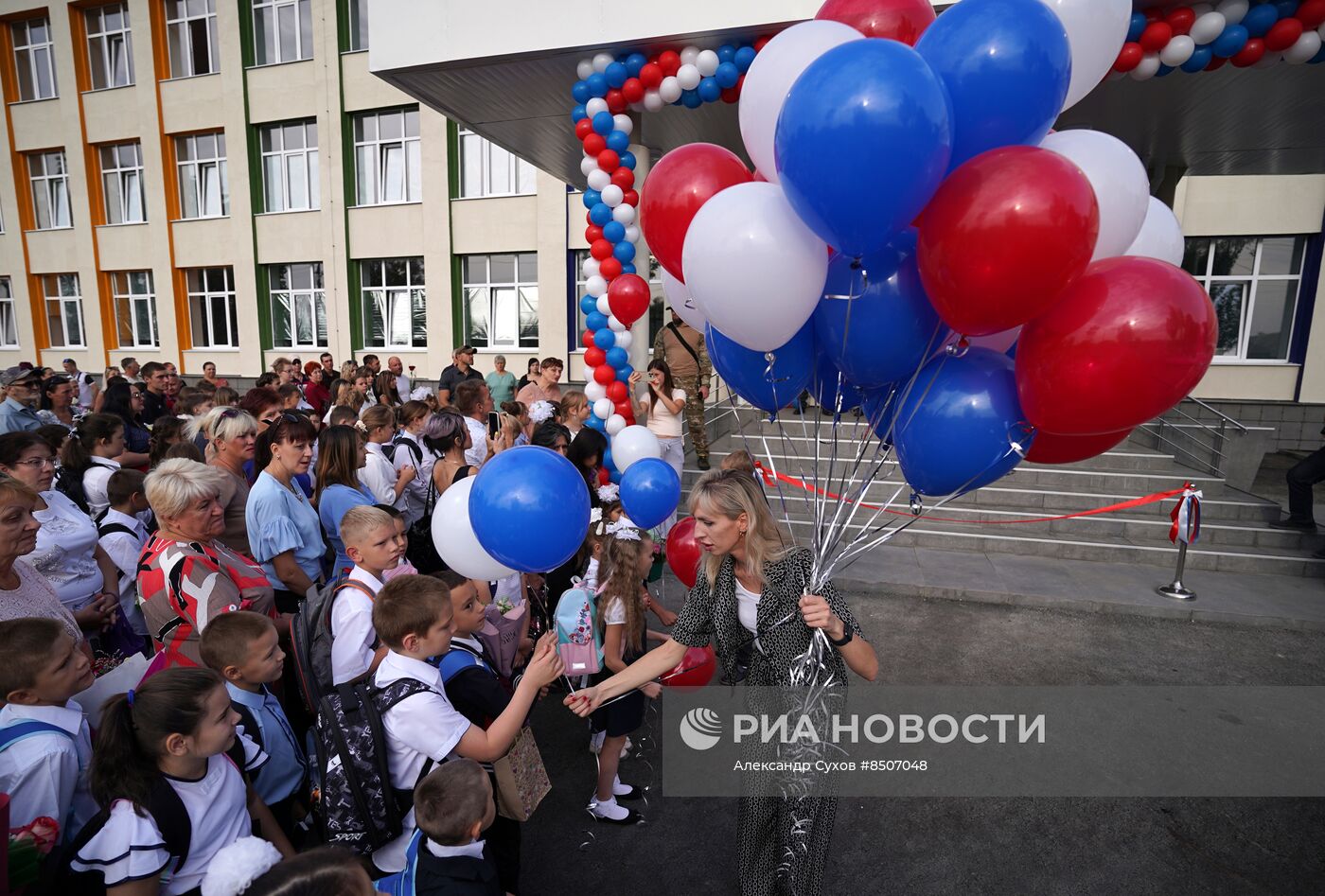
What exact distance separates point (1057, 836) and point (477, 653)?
9.35 feet

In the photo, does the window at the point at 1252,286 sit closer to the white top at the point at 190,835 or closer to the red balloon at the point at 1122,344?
the red balloon at the point at 1122,344

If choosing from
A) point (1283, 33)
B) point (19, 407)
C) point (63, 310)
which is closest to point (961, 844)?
point (1283, 33)

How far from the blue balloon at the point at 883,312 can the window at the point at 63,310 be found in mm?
23705

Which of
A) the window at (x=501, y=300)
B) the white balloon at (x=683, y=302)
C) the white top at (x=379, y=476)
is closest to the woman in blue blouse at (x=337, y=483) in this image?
the white top at (x=379, y=476)

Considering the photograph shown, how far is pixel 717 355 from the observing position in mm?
2682

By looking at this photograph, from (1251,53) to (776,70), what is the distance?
425 cm

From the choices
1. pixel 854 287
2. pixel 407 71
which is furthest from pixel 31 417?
pixel 854 287

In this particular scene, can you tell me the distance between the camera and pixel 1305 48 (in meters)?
4.05

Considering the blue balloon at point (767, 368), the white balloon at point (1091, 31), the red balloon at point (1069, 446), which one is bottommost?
the red balloon at point (1069, 446)

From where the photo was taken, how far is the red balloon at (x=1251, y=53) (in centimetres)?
412

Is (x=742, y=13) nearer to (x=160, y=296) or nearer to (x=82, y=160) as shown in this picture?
(x=160, y=296)

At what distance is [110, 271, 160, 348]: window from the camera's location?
1759 cm

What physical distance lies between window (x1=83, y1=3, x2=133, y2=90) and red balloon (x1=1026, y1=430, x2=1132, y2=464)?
2317cm

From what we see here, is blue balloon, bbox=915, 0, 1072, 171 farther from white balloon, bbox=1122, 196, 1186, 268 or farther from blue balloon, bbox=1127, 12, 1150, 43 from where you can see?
blue balloon, bbox=1127, 12, 1150, 43
